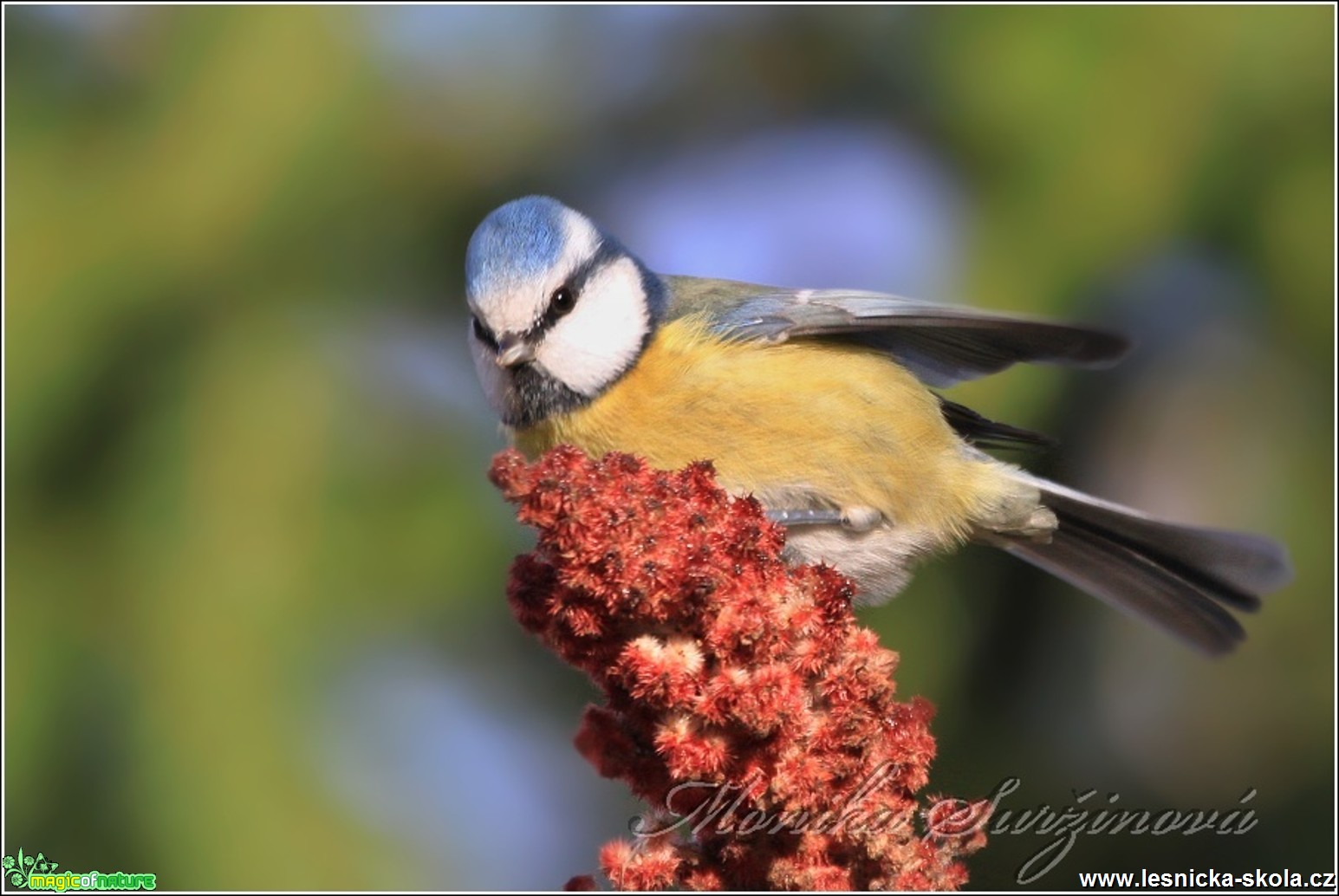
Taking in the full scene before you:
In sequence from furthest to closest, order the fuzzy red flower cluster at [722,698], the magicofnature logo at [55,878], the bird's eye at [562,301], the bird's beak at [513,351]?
the bird's eye at [562,301] < the bird's beak at [513,351] < the magicofnature logo at [55,878] < the fuzzy red flower cluster at [722,698]

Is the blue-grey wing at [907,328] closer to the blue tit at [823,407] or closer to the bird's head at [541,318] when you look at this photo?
the blue tit at [823,407]

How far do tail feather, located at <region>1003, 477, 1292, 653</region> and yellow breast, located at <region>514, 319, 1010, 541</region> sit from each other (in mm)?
244

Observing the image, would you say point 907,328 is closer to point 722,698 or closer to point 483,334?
point 483,334

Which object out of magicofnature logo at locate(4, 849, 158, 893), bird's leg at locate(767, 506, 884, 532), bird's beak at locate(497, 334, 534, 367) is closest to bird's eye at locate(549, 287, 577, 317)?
bird's beak at locate(497, 334, 534, 367)

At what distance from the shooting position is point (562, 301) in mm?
2500

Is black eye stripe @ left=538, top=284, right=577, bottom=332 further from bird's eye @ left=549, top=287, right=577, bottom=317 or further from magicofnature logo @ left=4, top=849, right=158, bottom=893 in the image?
magicofnature logo @ left=4, top=849, right=158, bottom=893

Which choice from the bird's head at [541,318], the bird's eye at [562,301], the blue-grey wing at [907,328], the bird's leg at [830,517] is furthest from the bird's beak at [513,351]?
the bird's leg at [830,517]

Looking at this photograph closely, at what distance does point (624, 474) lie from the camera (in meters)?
Result: 1.83

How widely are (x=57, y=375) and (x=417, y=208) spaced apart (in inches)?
42.1

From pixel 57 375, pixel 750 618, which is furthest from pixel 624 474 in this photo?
pixel 57 375

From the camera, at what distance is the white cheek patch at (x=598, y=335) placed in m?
2.45

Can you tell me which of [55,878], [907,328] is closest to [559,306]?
[907,328]

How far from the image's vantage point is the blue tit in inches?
95.3

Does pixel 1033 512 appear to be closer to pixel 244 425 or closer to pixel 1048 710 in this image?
pixel 1048 710
